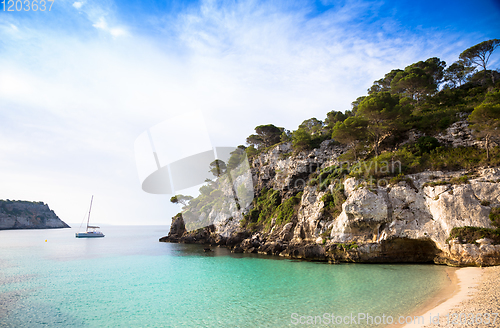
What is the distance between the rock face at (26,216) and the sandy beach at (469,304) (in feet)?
529

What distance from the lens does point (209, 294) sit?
14.3 m

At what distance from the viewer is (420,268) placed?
17719mm

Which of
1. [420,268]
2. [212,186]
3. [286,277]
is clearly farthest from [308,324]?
[212,186]

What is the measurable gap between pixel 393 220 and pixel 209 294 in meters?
16.7

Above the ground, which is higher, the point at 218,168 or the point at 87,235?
the point at 218,168

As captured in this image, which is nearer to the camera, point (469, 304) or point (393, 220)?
point (469, 304)

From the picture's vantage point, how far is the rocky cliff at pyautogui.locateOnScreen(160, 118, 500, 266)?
17234 mm

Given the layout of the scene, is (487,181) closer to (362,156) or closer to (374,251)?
(374,251)

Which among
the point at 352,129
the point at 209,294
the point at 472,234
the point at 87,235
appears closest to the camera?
the point at 209,294

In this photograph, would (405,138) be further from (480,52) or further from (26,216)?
(26,216)

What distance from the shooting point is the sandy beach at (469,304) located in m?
8.06

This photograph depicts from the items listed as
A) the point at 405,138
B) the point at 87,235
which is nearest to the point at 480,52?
the point at 405,138

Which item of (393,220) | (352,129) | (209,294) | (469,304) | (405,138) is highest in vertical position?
(352,129)

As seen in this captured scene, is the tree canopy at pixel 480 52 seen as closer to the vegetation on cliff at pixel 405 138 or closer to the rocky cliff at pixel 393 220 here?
the vegetation on cliff at pixel 405 138
